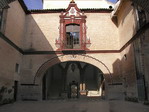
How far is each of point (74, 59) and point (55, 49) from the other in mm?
1736

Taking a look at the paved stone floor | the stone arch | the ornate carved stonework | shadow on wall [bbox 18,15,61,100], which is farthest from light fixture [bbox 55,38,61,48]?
the paved stone floor

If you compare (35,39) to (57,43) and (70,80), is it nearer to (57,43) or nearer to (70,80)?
(57,43)

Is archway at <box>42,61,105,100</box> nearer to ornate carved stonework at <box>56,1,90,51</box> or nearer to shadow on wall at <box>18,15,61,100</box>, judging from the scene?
ornate carved stonework at <box>56,1,90,51</box>

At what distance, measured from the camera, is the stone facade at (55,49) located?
429 inches

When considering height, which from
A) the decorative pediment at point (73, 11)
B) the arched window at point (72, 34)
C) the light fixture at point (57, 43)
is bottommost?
the light fixture at point (57, 43)

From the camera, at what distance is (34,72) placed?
1293 centimetres

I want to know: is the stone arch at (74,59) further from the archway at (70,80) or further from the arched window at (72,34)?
the archway at (70,80)

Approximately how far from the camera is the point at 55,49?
44.1ft

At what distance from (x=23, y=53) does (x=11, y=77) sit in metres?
2.72

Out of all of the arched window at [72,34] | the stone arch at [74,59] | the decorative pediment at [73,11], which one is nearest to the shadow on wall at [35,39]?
the stone arch at [74,59]

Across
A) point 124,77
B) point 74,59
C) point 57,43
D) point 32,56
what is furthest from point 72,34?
point 124,77

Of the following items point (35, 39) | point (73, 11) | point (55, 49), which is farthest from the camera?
point (73, 11)

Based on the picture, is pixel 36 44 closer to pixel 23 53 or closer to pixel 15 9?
pixel 23 53

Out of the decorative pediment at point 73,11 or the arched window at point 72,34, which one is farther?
the decorative pediment at point 73,11
